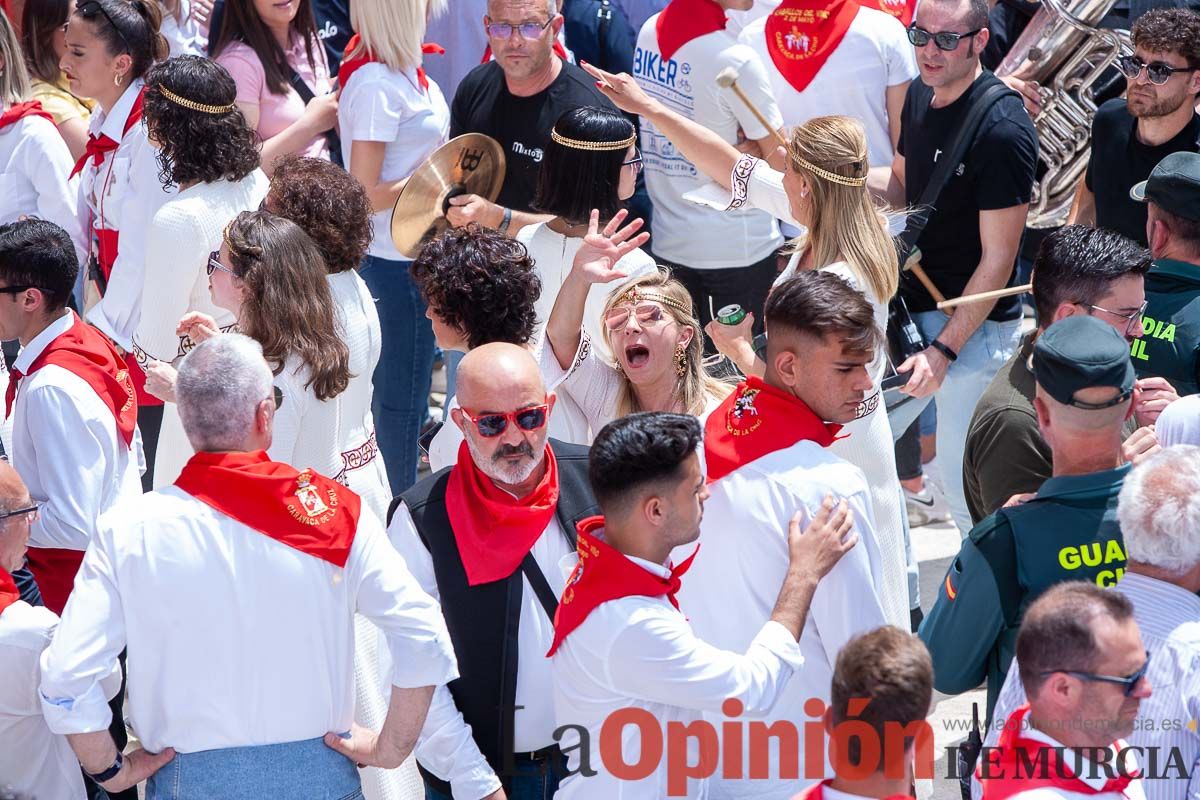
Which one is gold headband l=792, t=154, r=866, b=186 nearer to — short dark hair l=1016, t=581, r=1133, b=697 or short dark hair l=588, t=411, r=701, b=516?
short dark hair l=588, t=411, r=701, b=516

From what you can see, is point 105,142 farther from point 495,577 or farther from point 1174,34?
point 1174,34

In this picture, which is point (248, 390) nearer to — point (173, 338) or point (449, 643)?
point (449, 643)

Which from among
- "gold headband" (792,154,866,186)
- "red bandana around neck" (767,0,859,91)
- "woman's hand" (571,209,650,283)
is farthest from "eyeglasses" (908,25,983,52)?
"woman's hand" (571,209,650,283)

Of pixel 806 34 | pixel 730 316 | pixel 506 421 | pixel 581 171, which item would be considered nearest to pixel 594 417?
pixel 730 316

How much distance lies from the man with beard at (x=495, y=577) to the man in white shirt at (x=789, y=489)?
1.12ft

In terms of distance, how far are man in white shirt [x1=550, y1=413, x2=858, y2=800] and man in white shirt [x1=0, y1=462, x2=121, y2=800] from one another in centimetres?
101

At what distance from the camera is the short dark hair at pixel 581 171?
15.2 ft

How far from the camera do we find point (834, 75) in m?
6.09

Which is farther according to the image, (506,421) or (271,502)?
(506,421)

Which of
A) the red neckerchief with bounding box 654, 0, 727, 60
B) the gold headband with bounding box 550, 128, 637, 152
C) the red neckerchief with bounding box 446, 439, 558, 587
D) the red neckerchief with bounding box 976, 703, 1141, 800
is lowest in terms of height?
the red neckerchief with bounding box 976, 703, 1141, 800

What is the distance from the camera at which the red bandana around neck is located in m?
6.10

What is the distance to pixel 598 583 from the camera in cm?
292

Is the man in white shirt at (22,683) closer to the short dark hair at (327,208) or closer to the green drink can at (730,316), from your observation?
the short dark hair at (327,208)

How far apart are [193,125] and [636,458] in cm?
251
